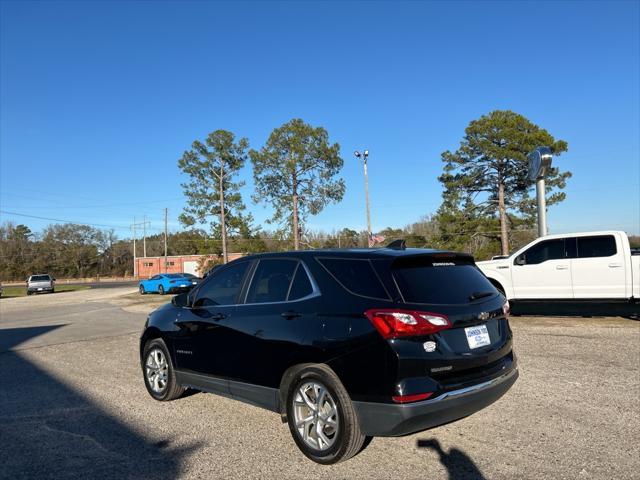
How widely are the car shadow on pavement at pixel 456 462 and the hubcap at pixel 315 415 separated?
881mm

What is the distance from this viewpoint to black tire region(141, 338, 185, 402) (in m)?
5.51

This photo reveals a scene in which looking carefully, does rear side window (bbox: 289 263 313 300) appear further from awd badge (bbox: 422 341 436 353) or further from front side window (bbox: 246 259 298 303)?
awd badge (bbox: 422 341 436 353)

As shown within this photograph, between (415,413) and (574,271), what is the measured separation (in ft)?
29.1

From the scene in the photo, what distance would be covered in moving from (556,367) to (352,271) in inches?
171

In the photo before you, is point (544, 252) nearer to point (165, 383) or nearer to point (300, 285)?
point (300, 285)

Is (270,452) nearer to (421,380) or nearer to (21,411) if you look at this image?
(421,380)

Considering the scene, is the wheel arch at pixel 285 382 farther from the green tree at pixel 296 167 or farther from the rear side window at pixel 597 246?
the green tree at pixel 296 167

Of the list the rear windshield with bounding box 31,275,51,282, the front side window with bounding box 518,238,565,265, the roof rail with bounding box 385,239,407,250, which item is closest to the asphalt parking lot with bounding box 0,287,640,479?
the roof rail with bounding box 385,239,407,250

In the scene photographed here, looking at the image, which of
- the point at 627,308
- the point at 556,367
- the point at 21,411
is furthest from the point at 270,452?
the point at 627,308

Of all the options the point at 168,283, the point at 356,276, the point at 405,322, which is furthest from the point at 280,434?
the point at 168,283

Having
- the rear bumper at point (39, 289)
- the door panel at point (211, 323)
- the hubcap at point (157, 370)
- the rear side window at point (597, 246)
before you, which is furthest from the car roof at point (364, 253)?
the rear bumper at point (39, 289)

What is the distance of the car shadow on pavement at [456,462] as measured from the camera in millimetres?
3487

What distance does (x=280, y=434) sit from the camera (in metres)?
4.48

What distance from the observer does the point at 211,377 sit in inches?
192
